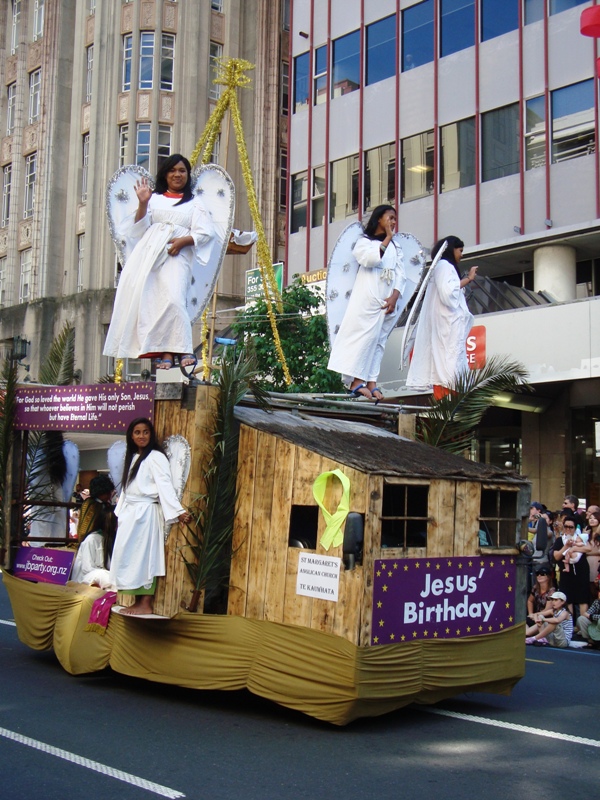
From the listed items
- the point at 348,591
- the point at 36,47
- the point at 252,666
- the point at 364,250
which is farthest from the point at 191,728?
the point at 36,47

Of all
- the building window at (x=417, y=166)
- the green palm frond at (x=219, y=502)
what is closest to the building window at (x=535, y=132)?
the building window at (x=417, y=166)

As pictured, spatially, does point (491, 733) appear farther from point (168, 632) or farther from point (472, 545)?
point (168, 632)

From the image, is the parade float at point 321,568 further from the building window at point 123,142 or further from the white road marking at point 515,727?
the building window at point 123,142

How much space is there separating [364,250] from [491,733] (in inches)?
211

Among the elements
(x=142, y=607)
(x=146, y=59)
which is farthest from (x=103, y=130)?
(x=142, y=607)

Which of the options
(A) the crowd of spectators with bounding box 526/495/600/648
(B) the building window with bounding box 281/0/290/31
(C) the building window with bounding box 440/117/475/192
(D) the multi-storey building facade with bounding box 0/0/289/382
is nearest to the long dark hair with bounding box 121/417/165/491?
(A) the crowd of spectators with bounding box 526/495/600/648

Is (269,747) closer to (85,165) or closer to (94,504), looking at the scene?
(94,504)

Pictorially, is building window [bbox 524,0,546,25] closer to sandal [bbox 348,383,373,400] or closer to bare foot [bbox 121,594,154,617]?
sandal [bbox 348,383,373,400]

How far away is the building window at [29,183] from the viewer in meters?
40.4

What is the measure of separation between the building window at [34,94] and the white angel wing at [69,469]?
32.4m

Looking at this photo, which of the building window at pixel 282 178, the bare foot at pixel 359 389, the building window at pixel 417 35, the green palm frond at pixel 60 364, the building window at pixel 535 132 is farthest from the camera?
the building window at pixel 282 178

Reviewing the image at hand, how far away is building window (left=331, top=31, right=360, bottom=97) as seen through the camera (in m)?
26.7

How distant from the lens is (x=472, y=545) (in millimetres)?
7688

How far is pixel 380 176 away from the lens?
25719 millimetres
